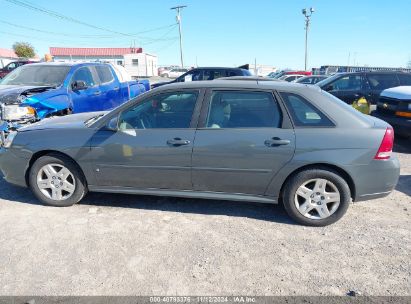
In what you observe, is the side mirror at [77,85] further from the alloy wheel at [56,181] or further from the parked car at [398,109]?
the parked car at [398,109]

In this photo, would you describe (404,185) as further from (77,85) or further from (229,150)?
(77,85)

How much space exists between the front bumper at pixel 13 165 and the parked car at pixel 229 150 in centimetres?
3

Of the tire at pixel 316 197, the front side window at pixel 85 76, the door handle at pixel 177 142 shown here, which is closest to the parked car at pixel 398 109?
the tire at pixel 316 197

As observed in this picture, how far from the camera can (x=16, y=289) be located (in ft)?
7.75

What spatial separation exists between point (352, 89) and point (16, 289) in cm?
894

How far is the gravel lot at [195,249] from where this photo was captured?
7.98 ft

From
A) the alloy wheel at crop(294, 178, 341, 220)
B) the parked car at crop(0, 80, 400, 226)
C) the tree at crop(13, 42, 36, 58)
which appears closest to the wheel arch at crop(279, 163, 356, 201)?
the parked car at crop(0, 80, 400, 226)

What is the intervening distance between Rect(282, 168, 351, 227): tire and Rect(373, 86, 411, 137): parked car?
3.73 meters

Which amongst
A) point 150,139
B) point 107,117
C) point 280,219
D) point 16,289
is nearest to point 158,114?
point 150,139

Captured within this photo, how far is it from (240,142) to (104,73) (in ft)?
18.7

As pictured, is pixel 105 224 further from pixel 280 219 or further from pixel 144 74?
pixel 144 74

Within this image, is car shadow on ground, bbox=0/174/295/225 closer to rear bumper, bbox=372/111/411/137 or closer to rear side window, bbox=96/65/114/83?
rear bumper, bbox=372/111/411/137

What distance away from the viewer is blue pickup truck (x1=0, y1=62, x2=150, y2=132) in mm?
4954

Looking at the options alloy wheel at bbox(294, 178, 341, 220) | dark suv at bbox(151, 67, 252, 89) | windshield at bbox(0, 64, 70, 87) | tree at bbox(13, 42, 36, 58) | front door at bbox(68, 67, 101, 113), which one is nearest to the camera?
alloy wheel at bbox(294, 178, 341, 220)
